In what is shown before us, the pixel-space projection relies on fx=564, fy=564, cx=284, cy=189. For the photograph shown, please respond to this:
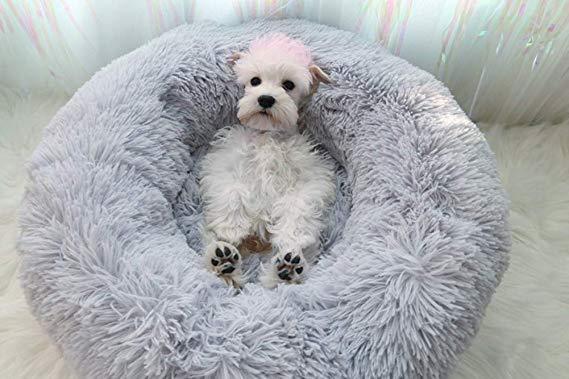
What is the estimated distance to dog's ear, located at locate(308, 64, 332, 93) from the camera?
114cm

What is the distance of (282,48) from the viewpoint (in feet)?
3.67

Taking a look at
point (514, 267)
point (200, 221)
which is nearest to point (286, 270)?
point (200, 221)

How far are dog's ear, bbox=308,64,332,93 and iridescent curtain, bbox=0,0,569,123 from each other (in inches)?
9.0

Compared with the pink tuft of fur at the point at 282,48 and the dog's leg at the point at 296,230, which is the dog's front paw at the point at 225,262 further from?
the pink tuft of fur at the point at 282,48

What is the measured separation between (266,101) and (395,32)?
42 centimetres

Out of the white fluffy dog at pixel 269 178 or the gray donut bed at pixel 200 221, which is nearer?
the gray donut bed at pixel 200 221

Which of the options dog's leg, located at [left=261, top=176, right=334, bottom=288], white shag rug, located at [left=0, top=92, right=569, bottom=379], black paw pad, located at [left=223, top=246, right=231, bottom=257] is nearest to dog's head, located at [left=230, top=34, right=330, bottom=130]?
dog's leg, located at [left=261, top=176, right=334, bottom=288]

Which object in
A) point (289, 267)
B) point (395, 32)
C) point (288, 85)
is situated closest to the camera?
point (289, 267)

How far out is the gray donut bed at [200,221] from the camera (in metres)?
0.81

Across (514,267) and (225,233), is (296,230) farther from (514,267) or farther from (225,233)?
(514,267)

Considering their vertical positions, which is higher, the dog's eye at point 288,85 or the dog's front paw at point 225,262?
the dog's eye at point 288,85

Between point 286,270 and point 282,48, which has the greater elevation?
point 282,48

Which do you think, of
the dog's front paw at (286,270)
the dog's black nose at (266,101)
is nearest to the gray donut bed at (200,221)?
the dog's front paw at (286,270)

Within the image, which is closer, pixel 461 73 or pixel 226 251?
pixel 226 251
